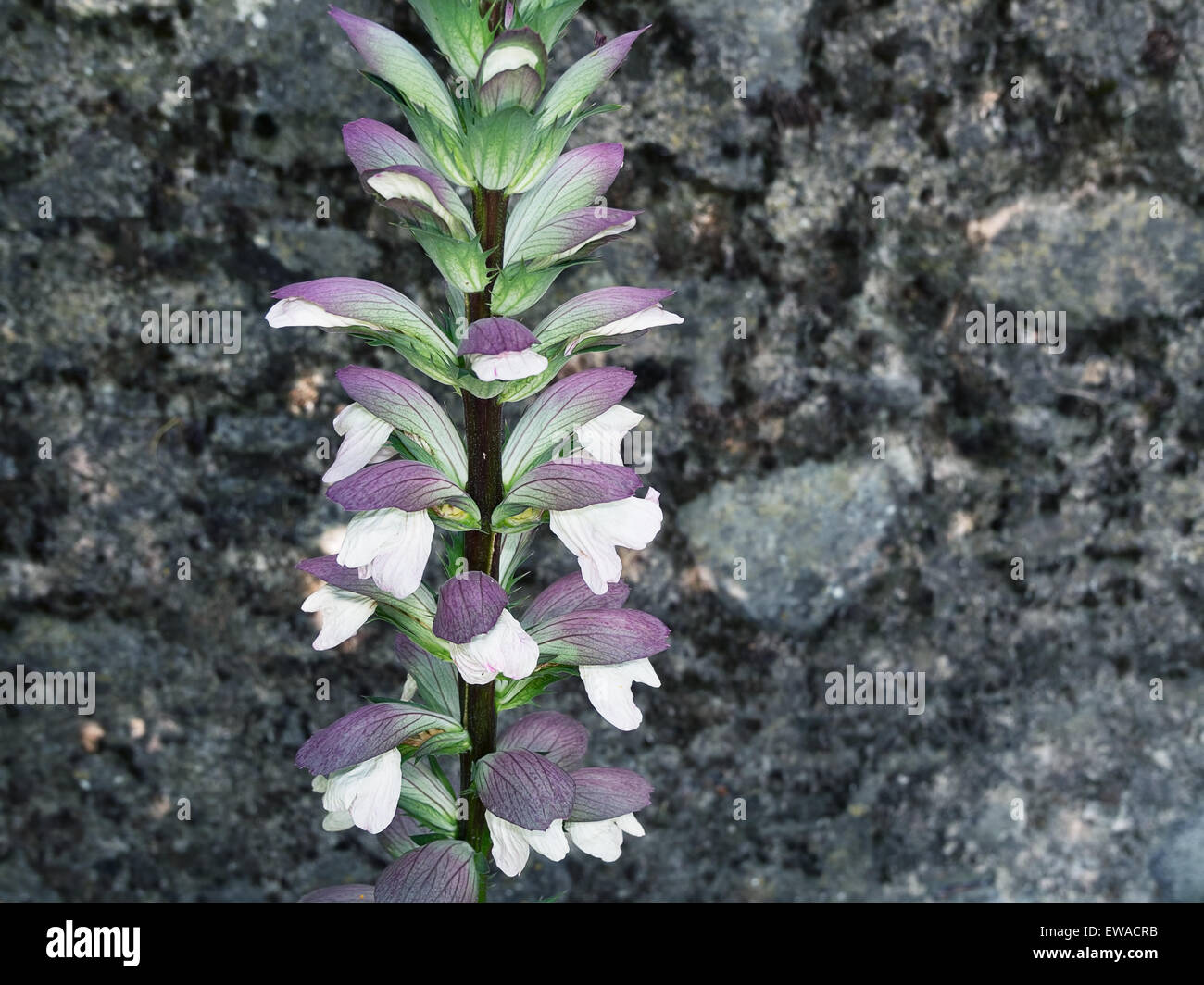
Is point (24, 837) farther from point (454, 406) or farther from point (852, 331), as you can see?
point (852, 331)

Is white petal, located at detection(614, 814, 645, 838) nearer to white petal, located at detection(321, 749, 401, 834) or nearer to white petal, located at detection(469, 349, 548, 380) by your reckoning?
white petal, located at detection(321, 749, 401, 834)

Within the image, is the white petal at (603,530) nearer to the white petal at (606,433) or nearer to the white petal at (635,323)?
the white petal at (606,433)

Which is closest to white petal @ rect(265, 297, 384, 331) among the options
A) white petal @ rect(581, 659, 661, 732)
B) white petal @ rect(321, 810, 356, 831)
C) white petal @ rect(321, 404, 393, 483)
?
white petal @ rect(321, 404, 393, 483)

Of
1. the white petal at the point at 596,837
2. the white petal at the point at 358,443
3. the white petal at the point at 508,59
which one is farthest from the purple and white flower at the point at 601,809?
the white petal at the point at 508,59

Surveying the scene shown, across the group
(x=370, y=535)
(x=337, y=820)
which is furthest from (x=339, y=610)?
(x=337, y=820)

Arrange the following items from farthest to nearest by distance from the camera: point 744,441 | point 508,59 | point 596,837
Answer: point 744,441
point 596,837
point 508,59

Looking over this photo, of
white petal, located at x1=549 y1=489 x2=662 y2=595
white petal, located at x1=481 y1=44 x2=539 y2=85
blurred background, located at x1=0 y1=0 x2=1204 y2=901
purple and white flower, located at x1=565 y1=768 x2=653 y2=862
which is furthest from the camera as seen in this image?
blurred background, located at x1=0 y1=0 x2=1204 y2=901

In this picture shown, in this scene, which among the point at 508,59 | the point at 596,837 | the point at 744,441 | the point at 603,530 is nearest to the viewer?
the point at 508,59

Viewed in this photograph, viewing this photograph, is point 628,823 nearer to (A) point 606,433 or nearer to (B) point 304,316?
(A) point 606,433
